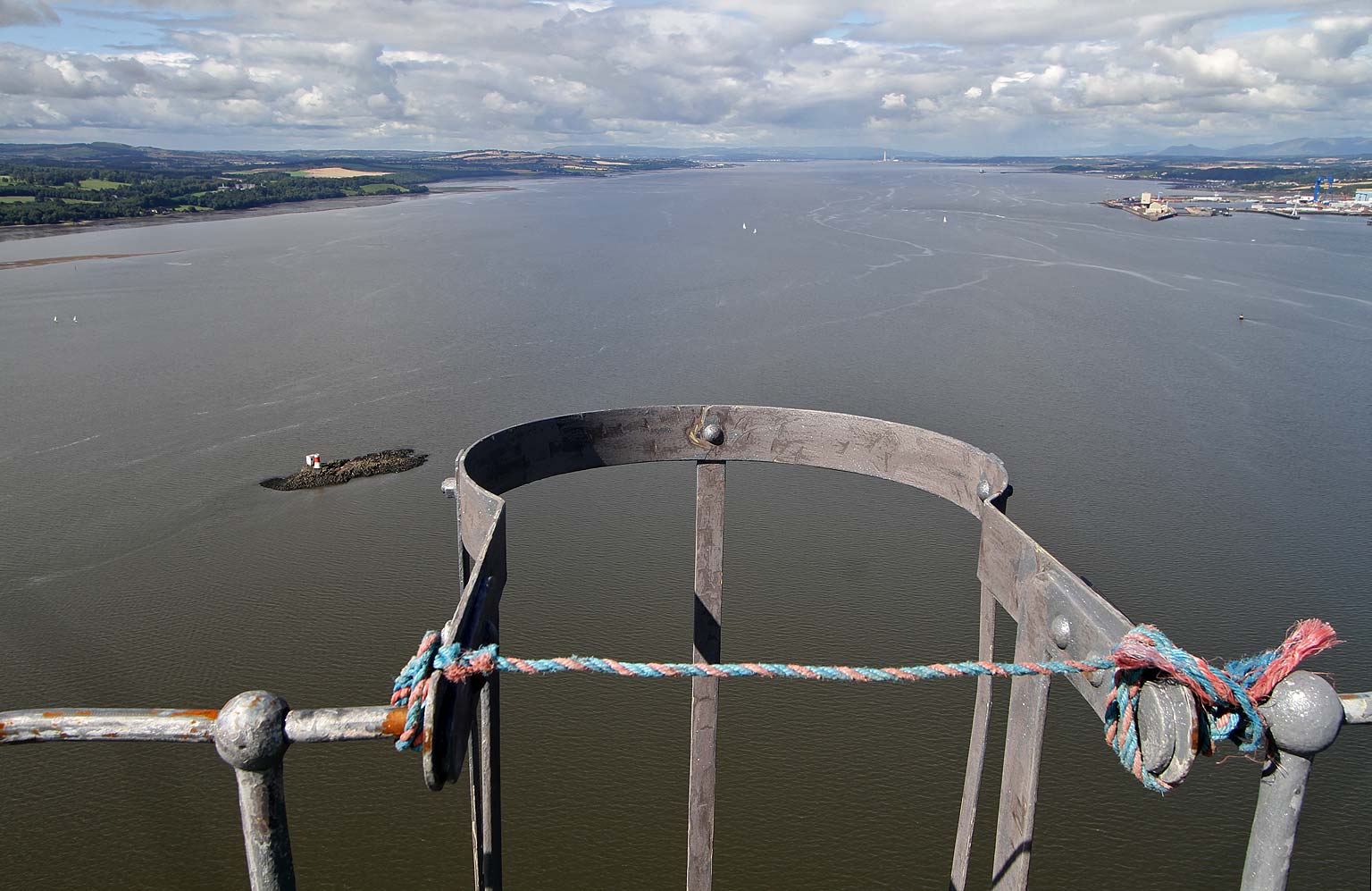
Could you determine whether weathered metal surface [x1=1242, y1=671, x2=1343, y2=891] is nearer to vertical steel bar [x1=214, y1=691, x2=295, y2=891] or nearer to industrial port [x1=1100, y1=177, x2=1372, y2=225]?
vertical steel bar [x1=214, y1=691, x2=295, y2=891]

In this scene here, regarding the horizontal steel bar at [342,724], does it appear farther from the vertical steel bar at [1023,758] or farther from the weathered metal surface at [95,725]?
the vertical steel bar at [1023,758]

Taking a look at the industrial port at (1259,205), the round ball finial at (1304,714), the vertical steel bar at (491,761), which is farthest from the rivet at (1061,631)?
the industrial port at (1259,205)

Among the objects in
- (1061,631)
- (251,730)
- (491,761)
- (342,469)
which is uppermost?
(251,730)

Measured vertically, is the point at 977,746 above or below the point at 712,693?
below

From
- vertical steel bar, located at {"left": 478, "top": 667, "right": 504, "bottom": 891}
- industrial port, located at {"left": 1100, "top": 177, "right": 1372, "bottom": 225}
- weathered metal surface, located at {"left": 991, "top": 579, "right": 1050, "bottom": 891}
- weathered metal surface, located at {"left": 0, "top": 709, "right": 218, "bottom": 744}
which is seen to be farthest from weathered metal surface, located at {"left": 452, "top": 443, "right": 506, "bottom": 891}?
industrial port, located at {"left": 1100, "top": 177, "right": 1372, "bottom": 225}

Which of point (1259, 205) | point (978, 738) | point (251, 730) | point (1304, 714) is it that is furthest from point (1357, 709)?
point (1259, 205)

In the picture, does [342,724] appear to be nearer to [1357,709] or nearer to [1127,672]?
[1127,672]

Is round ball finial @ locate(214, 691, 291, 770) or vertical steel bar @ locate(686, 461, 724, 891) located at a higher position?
round ball finial @ locate(214, 691, 291, 770)
